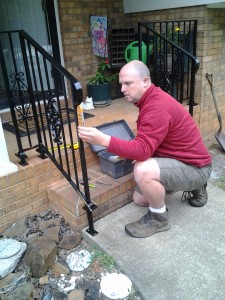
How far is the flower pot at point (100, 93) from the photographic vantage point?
415cm

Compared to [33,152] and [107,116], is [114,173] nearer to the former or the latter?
[33,152]

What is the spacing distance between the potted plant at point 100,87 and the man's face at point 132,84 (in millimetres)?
2142

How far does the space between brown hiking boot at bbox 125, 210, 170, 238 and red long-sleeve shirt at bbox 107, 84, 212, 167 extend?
1.52ft

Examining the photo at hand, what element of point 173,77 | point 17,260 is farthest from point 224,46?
point 17,260

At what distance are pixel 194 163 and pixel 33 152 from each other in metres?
1.42

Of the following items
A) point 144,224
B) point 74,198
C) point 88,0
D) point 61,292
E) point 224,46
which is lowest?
point 61,292

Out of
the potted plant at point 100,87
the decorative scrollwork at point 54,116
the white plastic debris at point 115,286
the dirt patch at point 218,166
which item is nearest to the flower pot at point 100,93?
the potted plant at point 100,87

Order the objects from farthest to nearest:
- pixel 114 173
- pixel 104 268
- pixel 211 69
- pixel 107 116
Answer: pixel 211 69, pixel 107 116, pixel 114 173, pixel 104 268

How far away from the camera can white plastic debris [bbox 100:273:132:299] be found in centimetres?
184

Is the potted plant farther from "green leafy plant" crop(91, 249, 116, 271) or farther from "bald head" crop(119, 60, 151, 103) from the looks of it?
"green leafy plant" crop(91, 249, 116, 271)

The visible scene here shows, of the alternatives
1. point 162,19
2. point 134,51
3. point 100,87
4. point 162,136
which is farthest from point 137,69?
point 162,19

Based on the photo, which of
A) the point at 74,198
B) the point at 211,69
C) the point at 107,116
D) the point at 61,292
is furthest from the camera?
the point at 211,69

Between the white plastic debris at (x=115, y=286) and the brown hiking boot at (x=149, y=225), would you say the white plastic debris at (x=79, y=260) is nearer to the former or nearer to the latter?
the white plastic debris at (x=115, y=286)

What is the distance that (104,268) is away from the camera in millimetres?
2031
